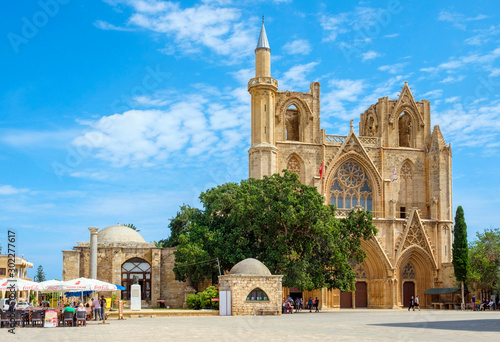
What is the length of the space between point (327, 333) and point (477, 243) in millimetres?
33118

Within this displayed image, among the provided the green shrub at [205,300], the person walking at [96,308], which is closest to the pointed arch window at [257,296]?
the green shrub at [205,300]

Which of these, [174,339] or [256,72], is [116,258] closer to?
[256,72]

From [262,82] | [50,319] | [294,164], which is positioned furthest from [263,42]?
[50,319]

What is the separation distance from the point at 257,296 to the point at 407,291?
22.9 m

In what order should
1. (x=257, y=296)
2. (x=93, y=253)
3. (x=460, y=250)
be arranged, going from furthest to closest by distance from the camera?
(x=460, y=250), (x=93, y=253), (x=257, y=296)

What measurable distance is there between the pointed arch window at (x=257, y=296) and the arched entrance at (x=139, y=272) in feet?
52.2

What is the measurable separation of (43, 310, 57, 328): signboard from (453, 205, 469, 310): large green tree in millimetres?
31642

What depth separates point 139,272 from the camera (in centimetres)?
4662

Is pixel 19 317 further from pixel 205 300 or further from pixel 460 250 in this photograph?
pixel 460 250

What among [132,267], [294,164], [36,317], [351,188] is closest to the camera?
[36,317]

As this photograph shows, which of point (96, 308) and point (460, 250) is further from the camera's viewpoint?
point (460, 250)

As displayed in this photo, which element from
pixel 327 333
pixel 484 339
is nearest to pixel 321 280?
pixel 327 333

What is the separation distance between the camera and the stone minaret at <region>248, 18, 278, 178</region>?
4950cm

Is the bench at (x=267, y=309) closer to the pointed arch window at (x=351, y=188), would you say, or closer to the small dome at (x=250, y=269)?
the small dome at (x=250, y=269)
